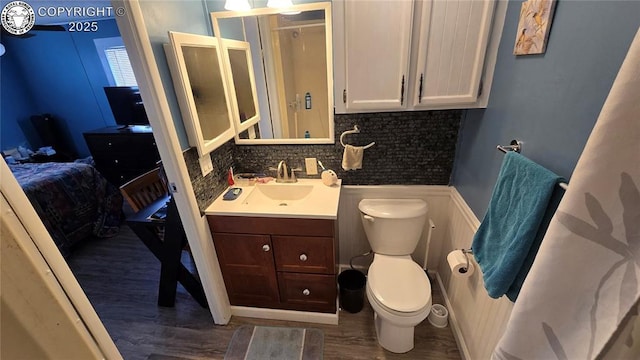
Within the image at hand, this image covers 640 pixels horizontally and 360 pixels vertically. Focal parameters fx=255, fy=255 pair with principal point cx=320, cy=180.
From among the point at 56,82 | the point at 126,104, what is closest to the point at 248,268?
the point at 126,104

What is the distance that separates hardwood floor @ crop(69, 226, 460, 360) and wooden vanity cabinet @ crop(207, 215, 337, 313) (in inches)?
7.5

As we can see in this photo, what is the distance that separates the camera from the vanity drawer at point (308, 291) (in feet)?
5.28

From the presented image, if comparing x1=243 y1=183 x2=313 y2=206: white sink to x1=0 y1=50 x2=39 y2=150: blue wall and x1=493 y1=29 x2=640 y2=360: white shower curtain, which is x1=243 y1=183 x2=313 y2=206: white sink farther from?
x1=0 y1=50 x2=39 y2=150: blue wall

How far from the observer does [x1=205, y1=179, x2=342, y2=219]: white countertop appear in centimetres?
142

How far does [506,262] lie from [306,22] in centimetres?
149

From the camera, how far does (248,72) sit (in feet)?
5.41

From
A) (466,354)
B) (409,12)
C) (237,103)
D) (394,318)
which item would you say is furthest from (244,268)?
(409,12)

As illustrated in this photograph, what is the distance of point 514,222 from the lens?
88 centimetres

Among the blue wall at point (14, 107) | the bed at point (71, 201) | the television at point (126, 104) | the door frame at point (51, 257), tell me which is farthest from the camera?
the blue wall at point (14, 107)

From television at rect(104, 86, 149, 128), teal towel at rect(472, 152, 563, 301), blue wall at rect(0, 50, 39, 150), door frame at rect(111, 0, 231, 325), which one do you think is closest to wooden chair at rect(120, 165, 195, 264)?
door frame at rect(111, 0, 231, 325)

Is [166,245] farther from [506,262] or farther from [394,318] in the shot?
[506,262]

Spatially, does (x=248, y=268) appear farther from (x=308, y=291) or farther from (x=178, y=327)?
(x=178, y=327)

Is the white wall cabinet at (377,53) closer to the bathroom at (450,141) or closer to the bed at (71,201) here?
the bathroom at (450,141)

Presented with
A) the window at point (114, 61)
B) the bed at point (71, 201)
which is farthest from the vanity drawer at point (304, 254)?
the window at point (114, 61)
